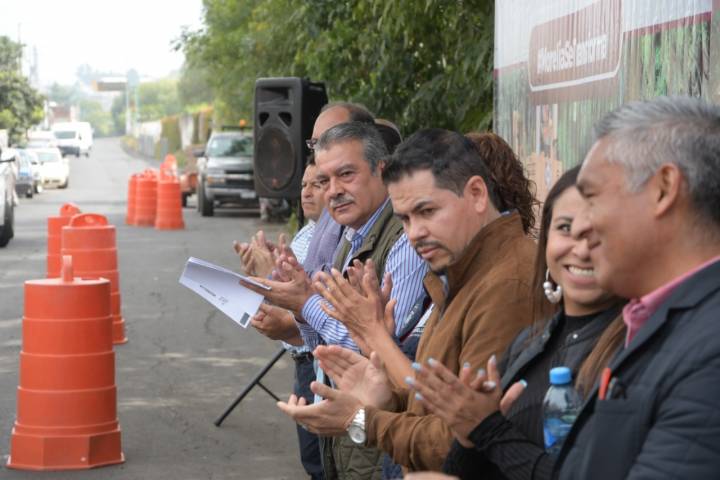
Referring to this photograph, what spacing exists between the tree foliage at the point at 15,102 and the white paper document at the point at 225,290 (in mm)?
57252

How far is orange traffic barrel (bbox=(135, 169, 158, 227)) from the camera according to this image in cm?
2969

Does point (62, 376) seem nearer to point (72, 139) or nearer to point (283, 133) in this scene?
point (283, 133)

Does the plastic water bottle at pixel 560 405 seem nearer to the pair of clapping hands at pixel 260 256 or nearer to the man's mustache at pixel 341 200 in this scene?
the man's mustache at pixel 341 200

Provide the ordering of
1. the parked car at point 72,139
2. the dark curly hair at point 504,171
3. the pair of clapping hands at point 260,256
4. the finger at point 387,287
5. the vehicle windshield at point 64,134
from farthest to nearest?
1. the vehicle windshield at point 64,134
2. the parked car at point 72,139
3. the pair of clapping hands at point 260,256
4. the finger at point 387,287
5. the dark curly hair at point 504,171

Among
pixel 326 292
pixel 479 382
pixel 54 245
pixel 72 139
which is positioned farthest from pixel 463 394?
pixel 72 139

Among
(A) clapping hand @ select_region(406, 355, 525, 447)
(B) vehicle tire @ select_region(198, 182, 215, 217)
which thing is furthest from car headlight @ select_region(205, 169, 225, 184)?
(A) clapping hand @ select_region(406, 355, 525, 447)

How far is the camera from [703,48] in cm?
451

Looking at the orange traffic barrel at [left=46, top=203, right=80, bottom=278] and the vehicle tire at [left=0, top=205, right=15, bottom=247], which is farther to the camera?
the vehicle tire at [left=0, top=205, right=15, bottom=247]

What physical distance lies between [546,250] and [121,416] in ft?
22.0

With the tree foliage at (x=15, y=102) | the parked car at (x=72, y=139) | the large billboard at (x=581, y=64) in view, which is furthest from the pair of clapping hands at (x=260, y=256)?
the parked car at (x=72, y=139)

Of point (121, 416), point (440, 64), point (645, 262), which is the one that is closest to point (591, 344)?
point (645, 262)

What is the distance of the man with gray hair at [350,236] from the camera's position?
16.5ft

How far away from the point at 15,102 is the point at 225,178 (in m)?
36.3

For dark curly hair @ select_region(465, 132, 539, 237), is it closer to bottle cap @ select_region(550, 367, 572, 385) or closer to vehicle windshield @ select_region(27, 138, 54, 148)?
bottle cap @ select_region(550, 367, 572, 385)
